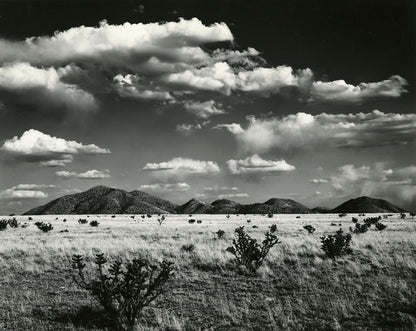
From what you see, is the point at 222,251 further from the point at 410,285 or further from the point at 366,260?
the point at 410,285

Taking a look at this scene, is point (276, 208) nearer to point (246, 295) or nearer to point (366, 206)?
point (366, 206)

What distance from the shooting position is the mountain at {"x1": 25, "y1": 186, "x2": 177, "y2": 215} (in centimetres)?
14625

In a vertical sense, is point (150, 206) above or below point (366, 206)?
above

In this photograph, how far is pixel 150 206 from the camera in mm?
153250

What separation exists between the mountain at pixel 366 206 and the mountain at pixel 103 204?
260 feet

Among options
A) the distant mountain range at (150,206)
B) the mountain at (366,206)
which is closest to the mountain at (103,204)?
the distant mountain range at (150,206)

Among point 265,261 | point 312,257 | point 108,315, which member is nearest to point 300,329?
point 108,315

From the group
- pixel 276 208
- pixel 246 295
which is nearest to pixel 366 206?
pixel 276 208

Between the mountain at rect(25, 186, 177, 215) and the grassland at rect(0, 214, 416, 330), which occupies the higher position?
the mountain at rect(25, 186, 177, 215)

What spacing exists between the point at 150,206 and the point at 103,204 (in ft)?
68.2

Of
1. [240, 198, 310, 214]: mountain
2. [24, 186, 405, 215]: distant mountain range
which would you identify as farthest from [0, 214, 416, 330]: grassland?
[24, 186, 405, 215]: distant mountain range

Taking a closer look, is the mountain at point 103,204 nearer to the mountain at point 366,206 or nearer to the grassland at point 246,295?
the mountain at point 366,206

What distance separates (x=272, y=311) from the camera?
27.7ft

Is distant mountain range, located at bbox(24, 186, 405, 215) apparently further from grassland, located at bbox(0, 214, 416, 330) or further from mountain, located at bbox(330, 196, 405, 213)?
grassland, located at bbox(0, 214, 416, 330)
